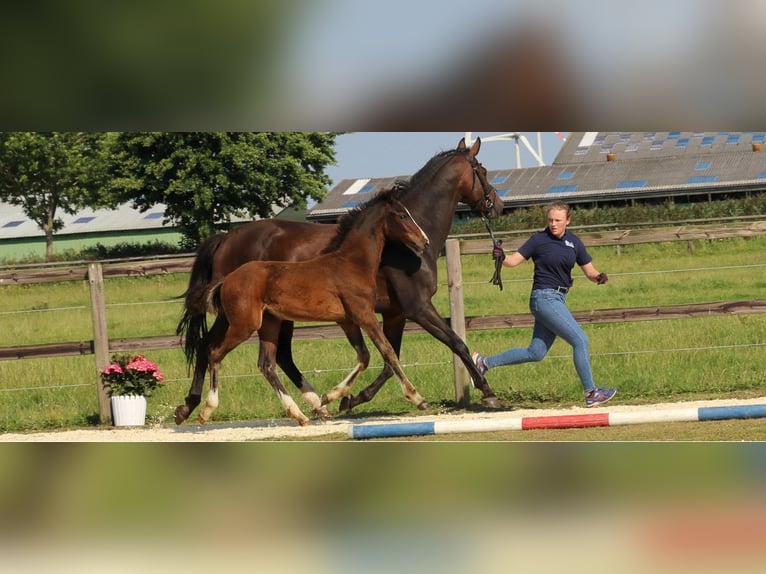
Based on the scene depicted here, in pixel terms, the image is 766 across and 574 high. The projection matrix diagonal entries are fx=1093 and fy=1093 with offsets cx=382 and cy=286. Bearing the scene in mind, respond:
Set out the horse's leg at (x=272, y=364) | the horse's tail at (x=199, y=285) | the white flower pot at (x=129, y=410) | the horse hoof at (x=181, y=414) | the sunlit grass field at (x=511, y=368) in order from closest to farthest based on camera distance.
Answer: the horse's leg at (x=272, y=364) → the horse hoof at (x=181, y=414) → the horse's tail at (x=199, y=285) → the white flower pot at (x=129, y=410) → the sunlit grass field at (x=511, y=368)

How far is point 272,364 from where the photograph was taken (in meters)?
7.38

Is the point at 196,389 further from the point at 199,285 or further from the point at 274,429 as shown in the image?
the point at 274,429

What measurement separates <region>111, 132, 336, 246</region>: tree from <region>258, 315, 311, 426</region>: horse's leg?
2423cm

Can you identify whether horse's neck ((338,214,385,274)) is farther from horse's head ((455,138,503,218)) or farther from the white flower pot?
the white flower pot

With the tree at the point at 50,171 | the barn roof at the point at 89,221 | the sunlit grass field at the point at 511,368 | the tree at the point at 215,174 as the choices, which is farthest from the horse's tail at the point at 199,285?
the barn roof at the point at 89,221

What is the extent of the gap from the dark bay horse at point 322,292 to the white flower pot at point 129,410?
109 centimetres

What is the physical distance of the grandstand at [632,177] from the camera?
31266 millimetres

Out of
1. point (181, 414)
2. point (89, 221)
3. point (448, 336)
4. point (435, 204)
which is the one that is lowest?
point (181, 414)

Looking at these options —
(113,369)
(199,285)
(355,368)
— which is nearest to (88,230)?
(113,369)

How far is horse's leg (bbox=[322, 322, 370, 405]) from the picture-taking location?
288 inches

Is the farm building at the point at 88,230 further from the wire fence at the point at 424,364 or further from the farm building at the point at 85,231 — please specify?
the wire fence at the point at 424,364

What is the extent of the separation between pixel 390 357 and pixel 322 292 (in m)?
0.64
